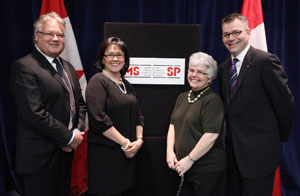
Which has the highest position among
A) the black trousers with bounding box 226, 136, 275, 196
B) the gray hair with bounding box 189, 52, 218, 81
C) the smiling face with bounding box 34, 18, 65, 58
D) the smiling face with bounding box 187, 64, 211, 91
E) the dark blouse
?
→ the smiling face with bounding box 34, 18, 65, 58

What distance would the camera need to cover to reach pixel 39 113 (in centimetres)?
156

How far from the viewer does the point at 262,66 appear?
1.63m

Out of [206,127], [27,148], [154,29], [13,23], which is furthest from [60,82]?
[13,23]

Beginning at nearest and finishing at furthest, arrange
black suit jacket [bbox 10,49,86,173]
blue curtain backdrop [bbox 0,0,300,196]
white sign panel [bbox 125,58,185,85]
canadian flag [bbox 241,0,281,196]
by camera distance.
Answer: black suit jacket [bbox 10,49,86,173] → white sign panel [bbox 125,58,185,85] → canadian flag [bbox 241,0,281,196] → blue curtain backdrop [bbox 0,0,300,196]

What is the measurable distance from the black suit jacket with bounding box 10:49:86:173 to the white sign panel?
0.61m

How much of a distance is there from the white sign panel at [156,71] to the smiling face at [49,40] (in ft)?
1.97

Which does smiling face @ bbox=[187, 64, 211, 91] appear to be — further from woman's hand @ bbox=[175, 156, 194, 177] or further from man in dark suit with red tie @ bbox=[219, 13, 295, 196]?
woman's hand @ bbox=[175, 156, 194, 177]

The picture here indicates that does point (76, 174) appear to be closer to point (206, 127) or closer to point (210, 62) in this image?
point (206, 127)

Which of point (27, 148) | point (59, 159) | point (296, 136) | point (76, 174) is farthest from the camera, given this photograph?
point (296, 136)

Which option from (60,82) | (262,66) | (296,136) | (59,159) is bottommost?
(296,136)

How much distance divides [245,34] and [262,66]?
0.90ft

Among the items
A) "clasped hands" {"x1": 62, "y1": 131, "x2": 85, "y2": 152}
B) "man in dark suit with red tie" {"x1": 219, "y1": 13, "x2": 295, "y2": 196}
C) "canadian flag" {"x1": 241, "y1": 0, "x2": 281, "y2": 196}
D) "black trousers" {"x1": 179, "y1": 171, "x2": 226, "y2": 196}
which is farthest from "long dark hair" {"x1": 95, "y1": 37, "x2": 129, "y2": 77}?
"canadian flag" {"x1": 241, "y1": 0, "x2": 281, "y2": 196}

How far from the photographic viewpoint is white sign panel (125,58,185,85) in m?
2.09

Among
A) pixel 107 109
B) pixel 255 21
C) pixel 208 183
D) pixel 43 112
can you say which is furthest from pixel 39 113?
pixel 255 21
